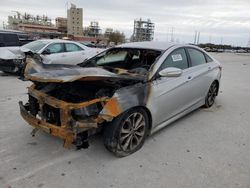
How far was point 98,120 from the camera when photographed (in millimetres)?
2678

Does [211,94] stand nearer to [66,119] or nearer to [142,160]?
[142,160]

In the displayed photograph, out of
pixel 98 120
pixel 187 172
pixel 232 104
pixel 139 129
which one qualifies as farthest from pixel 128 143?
pixel 232 104

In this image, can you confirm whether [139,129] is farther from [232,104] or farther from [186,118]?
[232,104]

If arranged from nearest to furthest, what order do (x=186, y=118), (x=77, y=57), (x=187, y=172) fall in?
(x=187, y=172) < (x=186, y=118) < (x=77, y=57)

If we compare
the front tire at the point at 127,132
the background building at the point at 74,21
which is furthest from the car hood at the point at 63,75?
the background building at the point at 74,21

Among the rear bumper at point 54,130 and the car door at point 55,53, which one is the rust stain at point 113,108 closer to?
the rear bumper at point 54,130

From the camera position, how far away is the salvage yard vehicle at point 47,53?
8.04m

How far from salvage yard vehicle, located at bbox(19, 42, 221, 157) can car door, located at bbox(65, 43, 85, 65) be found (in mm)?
5247

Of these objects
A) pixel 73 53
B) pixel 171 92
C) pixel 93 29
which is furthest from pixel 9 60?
pixel 93 29

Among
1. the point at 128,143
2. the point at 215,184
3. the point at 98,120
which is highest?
the point at 98,120

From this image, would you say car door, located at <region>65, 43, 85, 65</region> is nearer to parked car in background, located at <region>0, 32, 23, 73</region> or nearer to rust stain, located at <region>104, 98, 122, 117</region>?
parked car in background, located at <region>0, 32, 23, 73</region>

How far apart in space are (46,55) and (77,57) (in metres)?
1.43

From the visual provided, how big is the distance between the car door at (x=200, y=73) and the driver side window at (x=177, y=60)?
20 centimetres

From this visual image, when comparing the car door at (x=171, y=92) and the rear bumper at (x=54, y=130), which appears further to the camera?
the car door at (x=171, y=92)
